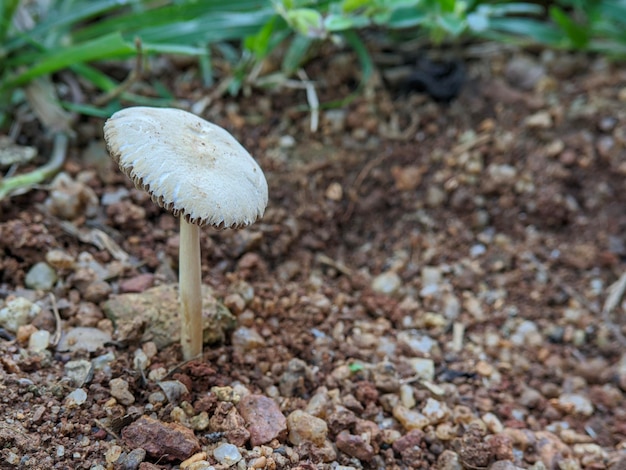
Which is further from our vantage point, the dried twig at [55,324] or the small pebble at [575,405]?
the small pebble at [575,405]

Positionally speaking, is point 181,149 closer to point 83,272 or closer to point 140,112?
point 140,112

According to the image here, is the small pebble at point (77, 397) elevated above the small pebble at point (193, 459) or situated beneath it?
elevated above

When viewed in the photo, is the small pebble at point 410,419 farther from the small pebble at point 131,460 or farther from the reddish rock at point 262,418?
the small pebble at point 131,460

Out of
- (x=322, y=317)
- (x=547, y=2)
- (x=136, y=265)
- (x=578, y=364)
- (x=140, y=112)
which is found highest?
(x=140, y=112)

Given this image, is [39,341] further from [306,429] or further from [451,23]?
[451,23]

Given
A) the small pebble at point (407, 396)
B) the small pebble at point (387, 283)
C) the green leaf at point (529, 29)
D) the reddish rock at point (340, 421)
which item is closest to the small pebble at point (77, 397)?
the reddish rock at point (340, 421)

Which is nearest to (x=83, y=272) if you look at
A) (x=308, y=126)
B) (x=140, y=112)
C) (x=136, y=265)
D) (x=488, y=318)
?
(x=136, y=265)
